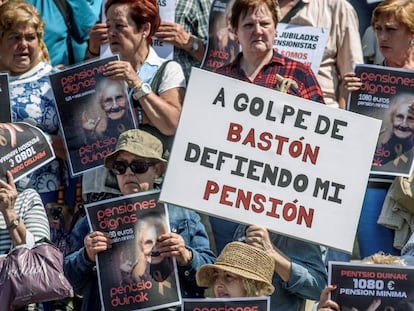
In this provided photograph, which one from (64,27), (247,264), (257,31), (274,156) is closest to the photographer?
(247,264)

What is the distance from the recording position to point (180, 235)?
29.8ft

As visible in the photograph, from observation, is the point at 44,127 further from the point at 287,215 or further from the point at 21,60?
the point at 287,215

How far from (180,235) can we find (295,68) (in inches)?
50.4

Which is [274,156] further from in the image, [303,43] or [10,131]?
[303,43]

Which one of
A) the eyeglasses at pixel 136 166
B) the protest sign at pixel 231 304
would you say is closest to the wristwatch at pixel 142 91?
the eyeglasses at pixel 136 166

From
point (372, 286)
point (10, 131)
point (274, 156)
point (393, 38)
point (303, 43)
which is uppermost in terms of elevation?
point (393, 38)

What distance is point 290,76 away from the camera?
9.71 meters

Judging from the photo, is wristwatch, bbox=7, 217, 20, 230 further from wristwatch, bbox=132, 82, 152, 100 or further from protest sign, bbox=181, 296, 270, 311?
wristwatch, bbox=132, 82, 152, 100

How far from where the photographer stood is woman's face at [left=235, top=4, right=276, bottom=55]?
980cm

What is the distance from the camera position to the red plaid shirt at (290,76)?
9.69 meters

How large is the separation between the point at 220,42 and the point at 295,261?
196 centimetres

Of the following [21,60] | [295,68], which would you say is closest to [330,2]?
[295,68]

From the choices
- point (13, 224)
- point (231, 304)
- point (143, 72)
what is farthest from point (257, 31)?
point (231, 304)

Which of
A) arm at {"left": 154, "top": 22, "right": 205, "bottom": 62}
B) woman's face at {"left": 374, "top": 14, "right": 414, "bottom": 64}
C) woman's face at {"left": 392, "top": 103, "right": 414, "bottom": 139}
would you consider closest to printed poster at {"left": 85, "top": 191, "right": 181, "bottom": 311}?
woman's face at {"left": 392, "top": 103, "right": 414, "bottom": 139}
